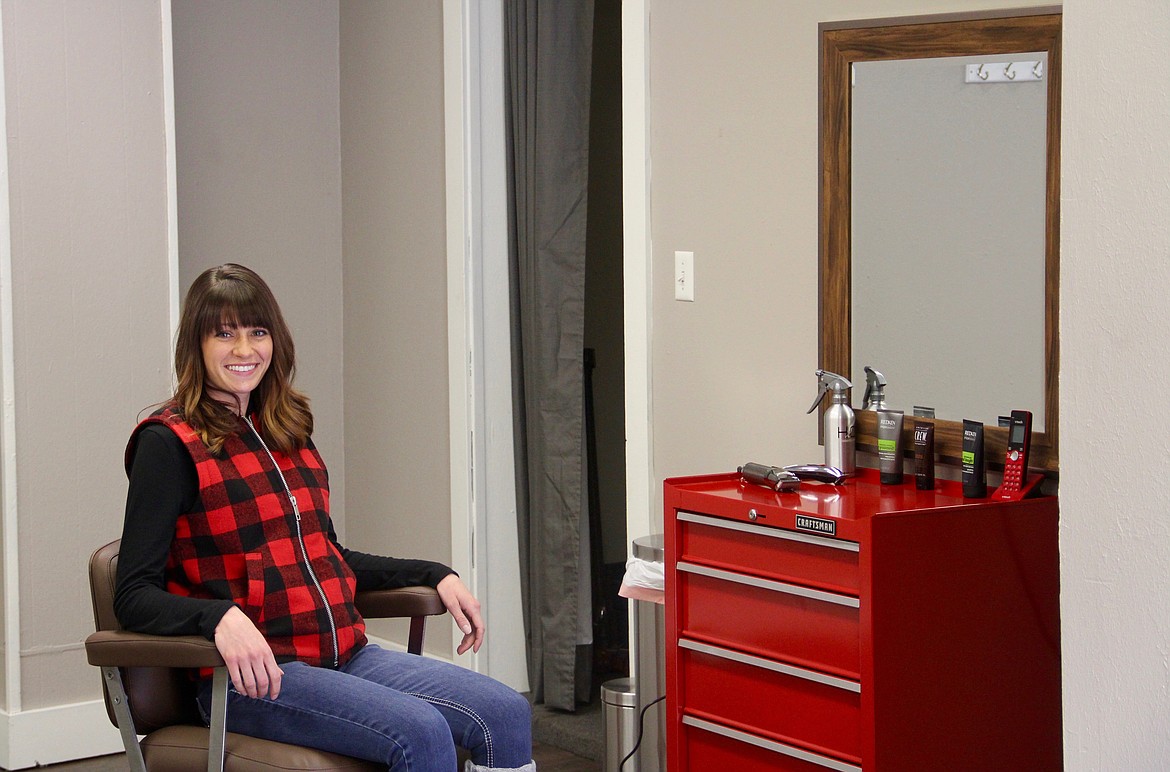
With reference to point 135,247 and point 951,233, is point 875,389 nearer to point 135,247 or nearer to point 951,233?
point 951,233

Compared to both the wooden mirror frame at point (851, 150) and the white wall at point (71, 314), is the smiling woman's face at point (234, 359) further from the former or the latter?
the white wall at point (71, 314)

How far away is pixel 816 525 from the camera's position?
6.68 ft

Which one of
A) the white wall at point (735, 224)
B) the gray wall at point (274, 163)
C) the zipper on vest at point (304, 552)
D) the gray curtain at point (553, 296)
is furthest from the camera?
the gray wall at point (274, 163)

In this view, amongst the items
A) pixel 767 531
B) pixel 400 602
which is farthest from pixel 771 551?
pixel 400 602

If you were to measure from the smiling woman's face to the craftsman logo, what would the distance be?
0.92 meters

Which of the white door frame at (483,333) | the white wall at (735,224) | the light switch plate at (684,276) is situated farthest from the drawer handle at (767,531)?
the white door frame at (483,333)

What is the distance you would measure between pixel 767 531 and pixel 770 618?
6.0 inches

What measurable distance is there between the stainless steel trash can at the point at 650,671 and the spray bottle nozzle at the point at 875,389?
0.55 metres

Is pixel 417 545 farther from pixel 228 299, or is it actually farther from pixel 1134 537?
pixel 1134 537

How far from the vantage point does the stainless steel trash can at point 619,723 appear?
9.07ft

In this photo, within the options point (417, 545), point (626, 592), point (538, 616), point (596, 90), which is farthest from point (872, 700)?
point (596, 90)

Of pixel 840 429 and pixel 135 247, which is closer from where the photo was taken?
pixel 840 429

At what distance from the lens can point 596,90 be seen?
4.00 metres

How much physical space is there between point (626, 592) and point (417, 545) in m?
1.35
